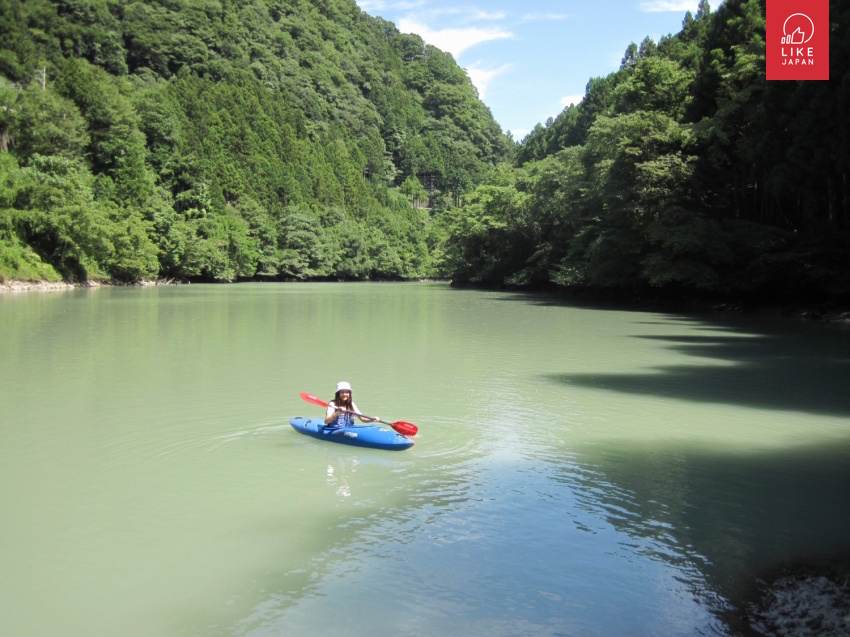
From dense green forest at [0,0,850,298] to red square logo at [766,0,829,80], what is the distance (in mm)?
479

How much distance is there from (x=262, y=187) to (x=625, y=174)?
59983 mm

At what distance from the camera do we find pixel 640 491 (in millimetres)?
7254

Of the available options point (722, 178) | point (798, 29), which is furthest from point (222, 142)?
point (798, 29)

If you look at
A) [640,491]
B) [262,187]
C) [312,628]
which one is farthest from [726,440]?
[262,187]

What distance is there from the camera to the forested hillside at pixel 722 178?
2592 centimetres

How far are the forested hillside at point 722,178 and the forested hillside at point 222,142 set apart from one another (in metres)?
32.2

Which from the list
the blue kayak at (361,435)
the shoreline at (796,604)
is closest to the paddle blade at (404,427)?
the blue kayak at (361,435)

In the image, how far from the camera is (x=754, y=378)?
46.8 ft

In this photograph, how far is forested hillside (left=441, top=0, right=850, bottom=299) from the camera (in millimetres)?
25922

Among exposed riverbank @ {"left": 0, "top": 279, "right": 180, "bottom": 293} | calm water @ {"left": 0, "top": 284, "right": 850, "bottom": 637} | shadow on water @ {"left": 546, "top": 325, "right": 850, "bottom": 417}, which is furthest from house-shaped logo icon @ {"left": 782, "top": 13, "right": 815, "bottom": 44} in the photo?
exposed riverbank @ {"left": 0, "top": 279, "right": 180, "bottom": 293}

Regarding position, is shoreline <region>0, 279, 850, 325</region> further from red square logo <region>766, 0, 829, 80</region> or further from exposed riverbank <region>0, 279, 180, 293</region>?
red square logo <region>766, 0, 829, 80</region>

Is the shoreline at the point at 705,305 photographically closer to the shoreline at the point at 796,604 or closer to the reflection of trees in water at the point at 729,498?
the reflection of trees in water at the point at 729,498

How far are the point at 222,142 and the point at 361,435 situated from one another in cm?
8358

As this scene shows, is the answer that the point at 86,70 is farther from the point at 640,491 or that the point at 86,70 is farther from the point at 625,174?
the point at 640,491
